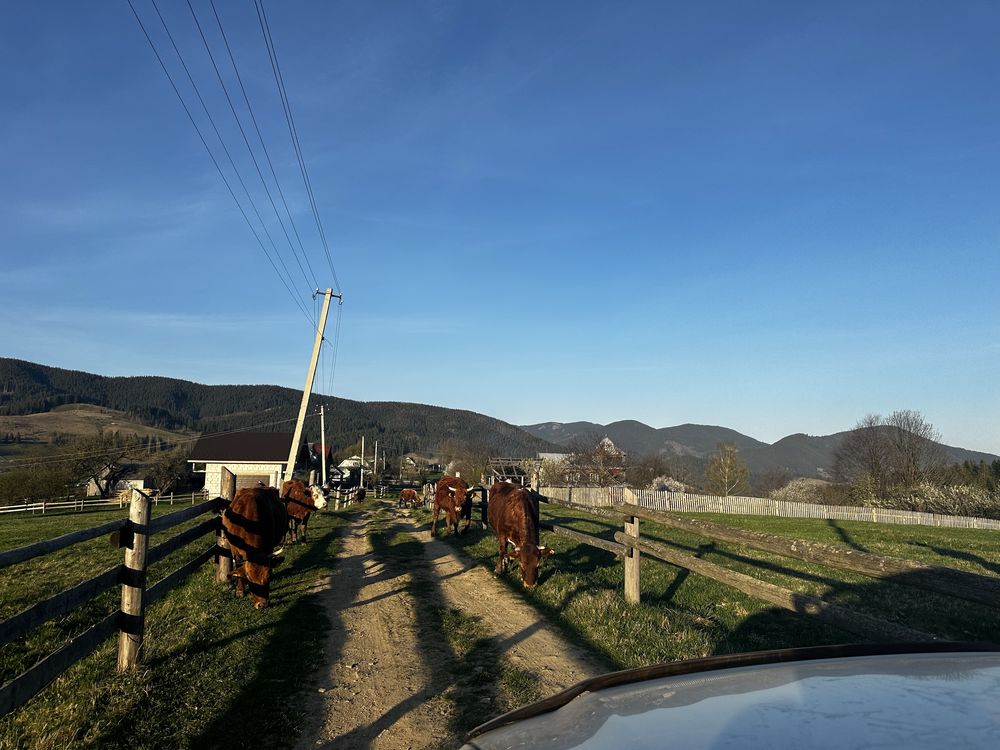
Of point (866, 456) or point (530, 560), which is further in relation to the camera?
point (866, 456)

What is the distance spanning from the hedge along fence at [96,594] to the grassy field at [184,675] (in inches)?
14.1

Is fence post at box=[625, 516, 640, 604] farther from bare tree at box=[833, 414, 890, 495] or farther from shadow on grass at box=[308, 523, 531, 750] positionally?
bare tree at box=[833, 414, 890, 495]

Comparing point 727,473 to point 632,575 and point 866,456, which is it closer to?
point 866,456

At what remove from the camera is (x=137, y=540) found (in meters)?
5.98

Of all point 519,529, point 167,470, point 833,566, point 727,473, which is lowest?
point 167,470

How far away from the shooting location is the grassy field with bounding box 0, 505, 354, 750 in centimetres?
444

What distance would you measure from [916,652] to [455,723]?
11.3 feet

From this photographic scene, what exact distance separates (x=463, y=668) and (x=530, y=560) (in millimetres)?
4095

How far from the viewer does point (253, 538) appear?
29.7 ft

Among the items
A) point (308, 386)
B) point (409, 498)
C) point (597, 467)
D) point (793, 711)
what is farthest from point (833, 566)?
point (597, 467)

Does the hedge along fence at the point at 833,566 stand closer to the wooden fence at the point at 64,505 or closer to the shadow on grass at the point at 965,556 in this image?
the shadow on grass at the point at 965,556

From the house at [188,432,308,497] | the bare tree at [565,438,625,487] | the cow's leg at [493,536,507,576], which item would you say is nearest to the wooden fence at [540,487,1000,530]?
the bare tree at [565,438,625,487]

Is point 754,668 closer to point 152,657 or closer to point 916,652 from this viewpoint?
point 916,652

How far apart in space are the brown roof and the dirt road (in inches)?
1900
